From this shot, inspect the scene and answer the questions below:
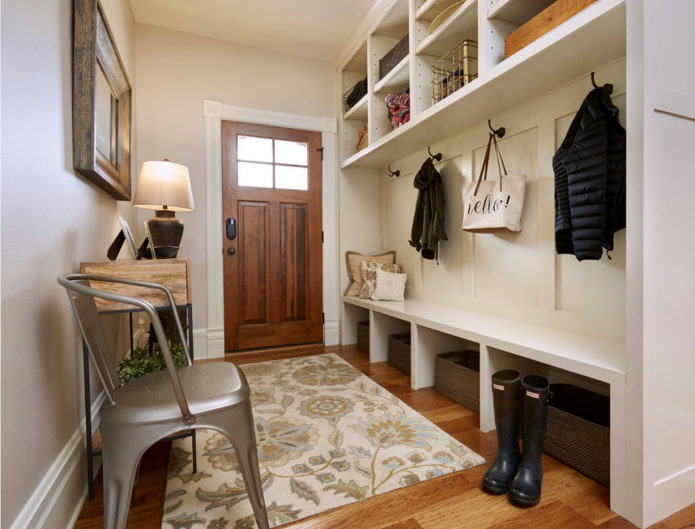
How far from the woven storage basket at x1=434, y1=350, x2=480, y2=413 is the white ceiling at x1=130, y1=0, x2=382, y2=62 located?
8.42ft

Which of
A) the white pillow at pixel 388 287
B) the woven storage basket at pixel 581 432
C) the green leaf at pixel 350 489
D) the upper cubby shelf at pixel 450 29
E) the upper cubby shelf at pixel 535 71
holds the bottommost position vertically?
the green leaf at pixel 350 489

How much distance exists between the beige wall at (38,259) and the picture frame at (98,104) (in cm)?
4

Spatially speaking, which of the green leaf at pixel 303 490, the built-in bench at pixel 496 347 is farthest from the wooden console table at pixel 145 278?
the built-in bench at pixel 496 347

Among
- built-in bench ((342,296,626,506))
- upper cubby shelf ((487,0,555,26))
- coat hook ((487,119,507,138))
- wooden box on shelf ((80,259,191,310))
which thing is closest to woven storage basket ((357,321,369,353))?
built-in bench ((342,296,626,506))

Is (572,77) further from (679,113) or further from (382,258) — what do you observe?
(382,258)

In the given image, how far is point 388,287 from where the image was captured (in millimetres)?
2836

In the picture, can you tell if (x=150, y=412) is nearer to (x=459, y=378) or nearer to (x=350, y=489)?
(x=350, y=489)

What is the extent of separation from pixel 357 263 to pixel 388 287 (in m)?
0.54

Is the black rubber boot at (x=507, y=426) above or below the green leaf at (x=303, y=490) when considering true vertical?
above

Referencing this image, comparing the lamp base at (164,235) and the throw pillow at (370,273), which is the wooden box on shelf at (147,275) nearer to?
the lamp base at (164,235)

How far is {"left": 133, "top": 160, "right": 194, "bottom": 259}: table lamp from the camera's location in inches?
66.7

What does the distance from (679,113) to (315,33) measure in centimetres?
266

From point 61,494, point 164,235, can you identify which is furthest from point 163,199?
point 61,494

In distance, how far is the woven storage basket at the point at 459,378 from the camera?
6.26ft
